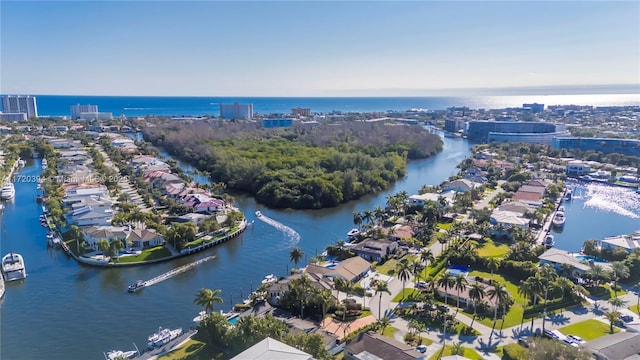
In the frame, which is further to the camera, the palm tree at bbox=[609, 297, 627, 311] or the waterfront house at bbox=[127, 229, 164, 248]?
the waterfront house at bbox=[127, 229, 164, 248]

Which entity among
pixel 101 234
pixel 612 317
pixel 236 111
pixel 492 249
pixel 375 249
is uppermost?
pixel 236 111

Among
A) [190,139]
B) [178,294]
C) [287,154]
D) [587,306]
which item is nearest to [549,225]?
[587,306]

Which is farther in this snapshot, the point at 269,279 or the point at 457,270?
the point at 457,270

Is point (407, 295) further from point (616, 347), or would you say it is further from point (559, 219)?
point (559, 219)

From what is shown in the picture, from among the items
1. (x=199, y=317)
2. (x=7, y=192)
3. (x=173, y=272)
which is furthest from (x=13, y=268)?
(x=7, y=192)

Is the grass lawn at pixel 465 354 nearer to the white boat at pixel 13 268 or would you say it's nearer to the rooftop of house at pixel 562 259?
the rooftop of house at pixel 562 259

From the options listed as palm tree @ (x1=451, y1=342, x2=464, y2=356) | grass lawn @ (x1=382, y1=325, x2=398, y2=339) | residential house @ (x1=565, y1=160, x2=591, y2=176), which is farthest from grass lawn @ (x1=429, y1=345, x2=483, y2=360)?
residential house @ (x1=565, y1=160, x2=591, y2=176)

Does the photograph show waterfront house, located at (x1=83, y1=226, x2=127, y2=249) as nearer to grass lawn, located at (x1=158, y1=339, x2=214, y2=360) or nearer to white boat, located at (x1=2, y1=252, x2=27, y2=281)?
white boat, located at (x1=2, y1=252, x2=27, y2=281)
